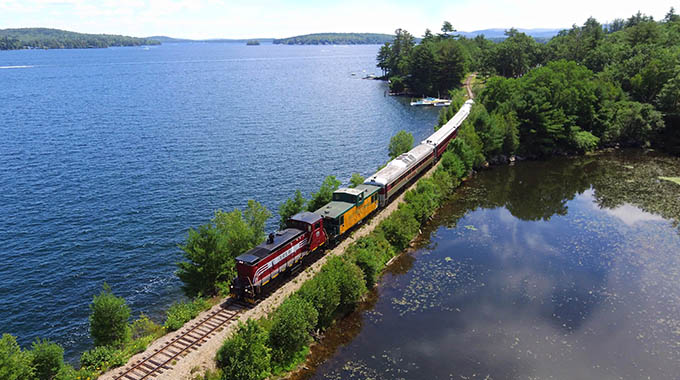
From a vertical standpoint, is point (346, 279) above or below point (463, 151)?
below

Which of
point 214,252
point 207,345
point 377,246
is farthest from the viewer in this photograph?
point 377,246

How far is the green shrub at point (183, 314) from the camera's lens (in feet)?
101

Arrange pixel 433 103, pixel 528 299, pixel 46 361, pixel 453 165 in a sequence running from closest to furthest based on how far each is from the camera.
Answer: pixel 46 361 < pixel 528 299 < pixel 453 165 < pixel 433 103

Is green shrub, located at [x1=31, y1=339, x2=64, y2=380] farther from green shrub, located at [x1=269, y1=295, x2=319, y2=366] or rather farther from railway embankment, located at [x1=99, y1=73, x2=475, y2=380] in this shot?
green shrub, located at [x1=269, y1=295, x2=319, y2=366]

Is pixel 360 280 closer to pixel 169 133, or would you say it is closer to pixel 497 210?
pixel 497 210

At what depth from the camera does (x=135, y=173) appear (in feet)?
232

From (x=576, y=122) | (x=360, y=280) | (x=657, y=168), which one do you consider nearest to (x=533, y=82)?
(x=576, y=122)

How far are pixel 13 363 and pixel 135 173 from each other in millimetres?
50685

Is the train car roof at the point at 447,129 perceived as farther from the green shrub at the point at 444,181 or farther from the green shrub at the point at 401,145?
the green shrub at the point at 444,181

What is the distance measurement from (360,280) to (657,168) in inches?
2649

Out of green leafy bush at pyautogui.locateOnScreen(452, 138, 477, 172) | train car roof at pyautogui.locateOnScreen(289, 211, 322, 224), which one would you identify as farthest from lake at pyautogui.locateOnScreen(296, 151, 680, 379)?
train car roof at pyautogui.locateOnScreen(289, 211, 322, 224)

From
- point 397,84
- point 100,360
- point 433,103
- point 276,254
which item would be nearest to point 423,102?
point 433,103

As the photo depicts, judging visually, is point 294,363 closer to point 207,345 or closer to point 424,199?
point 207,345

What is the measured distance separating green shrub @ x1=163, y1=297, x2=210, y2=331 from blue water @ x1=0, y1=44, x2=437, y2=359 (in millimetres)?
7503
